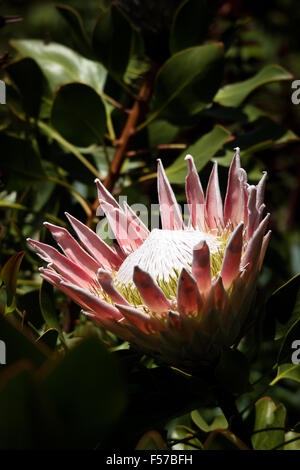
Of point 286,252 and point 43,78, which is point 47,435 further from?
point 286,252

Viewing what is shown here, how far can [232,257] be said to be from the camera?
0.74m

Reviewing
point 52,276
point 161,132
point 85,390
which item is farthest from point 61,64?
point 85,390

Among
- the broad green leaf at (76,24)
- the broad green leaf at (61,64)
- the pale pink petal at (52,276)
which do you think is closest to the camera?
the pale pink petal at (52,276)

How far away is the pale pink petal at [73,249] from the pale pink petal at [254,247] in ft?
1.01

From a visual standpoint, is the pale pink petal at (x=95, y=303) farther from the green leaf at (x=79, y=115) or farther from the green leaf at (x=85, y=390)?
the green leaf at (x=79, y=115)

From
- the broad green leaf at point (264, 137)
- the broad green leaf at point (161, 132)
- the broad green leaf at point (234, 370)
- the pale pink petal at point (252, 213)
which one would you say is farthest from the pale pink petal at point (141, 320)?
the broad green leaf at point (161, 132)

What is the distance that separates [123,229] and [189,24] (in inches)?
26.0

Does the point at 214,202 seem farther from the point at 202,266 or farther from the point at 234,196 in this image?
the point at 202,266

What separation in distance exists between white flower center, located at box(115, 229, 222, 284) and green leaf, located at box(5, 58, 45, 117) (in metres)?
0.64

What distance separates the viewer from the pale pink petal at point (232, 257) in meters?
0.73

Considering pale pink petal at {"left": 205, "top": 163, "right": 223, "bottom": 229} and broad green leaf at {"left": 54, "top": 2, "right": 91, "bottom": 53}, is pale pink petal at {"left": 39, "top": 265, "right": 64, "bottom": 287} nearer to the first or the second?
pale pink petal at {"left": 205, "top": 163, "right": 223, "bottom": 229}

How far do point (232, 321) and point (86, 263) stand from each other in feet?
1.01

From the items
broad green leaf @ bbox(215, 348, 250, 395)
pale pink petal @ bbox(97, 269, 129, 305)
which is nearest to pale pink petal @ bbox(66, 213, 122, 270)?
pale pink petal @ bbox(97, 269, 129, 305)

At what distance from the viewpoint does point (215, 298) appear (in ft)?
2.47
